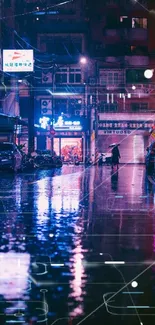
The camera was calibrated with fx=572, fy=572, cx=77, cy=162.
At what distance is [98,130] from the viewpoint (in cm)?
6662

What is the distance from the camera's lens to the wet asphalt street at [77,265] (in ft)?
16.8

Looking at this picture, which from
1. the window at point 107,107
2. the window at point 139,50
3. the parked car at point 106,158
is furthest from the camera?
the window at point 139,50

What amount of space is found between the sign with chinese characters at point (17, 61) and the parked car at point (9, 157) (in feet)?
56.6

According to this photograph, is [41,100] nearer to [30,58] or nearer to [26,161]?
[30,58]

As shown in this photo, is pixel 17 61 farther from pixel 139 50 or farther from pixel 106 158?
pixel 139 50

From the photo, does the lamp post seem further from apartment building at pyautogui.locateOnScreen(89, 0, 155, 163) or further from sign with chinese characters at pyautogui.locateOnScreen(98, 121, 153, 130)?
sign with chinese characters at pyautogui.locateOnScreen(98, 121, 153, 130)

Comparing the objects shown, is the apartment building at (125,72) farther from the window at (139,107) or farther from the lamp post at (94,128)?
the lamp post at (94,128)

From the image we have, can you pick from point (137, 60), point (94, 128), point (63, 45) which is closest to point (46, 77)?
point (63, 45)

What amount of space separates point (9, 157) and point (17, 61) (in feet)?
62.8

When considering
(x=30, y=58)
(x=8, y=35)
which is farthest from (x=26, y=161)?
(x=8, y=35)

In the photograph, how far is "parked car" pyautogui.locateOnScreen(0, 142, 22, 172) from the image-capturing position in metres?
34.5

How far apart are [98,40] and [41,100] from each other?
10.4 meters

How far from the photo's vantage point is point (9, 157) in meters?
34.5

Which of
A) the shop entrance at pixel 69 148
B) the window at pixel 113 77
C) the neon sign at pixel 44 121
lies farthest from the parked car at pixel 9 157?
the window at pixel 113 77
